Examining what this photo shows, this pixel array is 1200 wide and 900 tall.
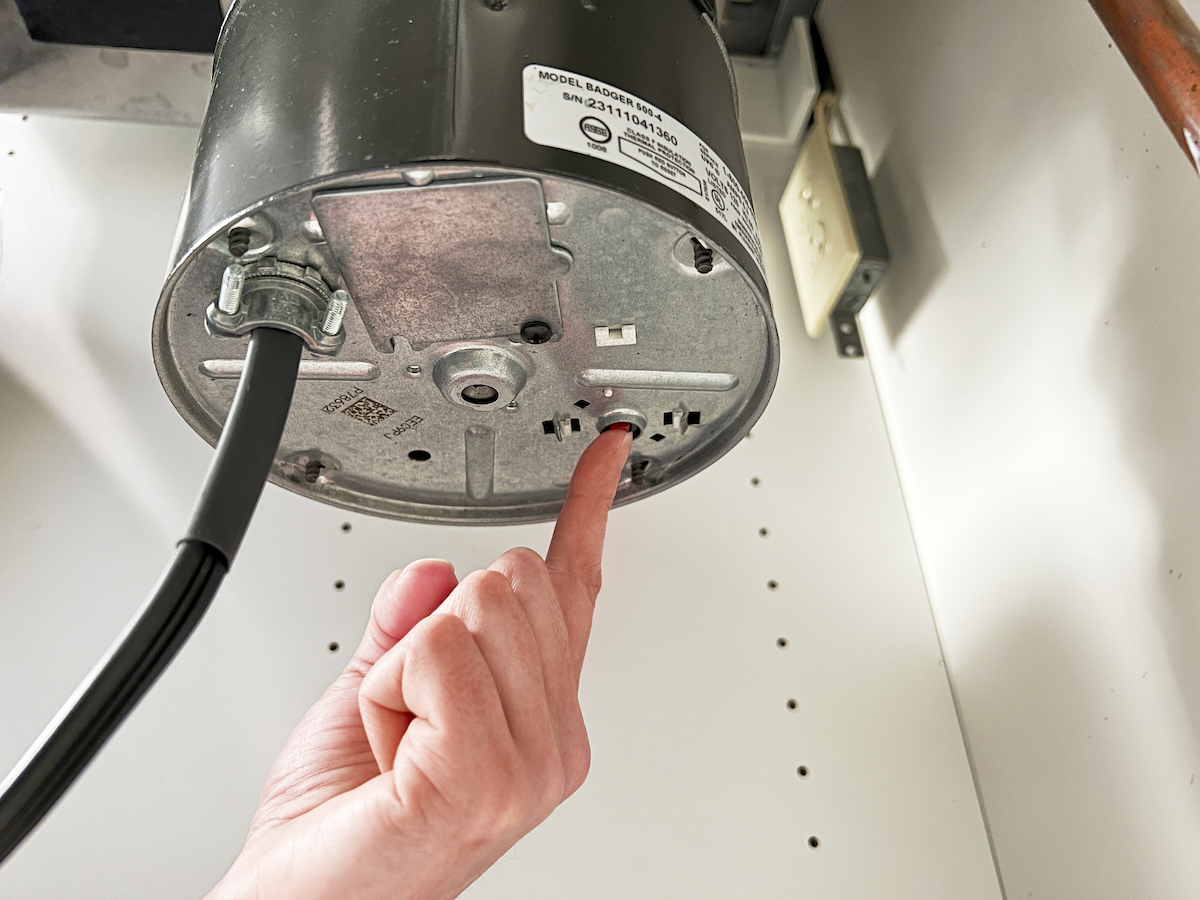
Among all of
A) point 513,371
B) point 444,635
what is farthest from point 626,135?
point 444,635

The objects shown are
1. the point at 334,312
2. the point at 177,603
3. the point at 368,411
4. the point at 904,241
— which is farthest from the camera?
the point at 904,241

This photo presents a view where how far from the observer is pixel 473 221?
0.43 meters

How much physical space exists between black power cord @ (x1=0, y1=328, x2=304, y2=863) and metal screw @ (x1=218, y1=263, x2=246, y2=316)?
19 mm

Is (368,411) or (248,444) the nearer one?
(248,444)

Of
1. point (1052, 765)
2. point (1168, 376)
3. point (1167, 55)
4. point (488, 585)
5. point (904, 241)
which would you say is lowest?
point (1052, 765)

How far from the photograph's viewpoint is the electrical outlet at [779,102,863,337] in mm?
908

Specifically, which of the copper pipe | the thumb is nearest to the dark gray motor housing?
the thumb

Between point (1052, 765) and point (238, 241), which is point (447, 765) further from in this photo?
point (1052, 765)

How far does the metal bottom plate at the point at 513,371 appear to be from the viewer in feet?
1.44

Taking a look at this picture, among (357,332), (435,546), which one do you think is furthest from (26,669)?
(357,332)

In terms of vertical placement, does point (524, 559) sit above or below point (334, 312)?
below

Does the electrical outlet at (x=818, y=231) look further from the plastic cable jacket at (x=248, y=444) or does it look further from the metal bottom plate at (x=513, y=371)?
the plastic cable jacket at (x=248, y=444)

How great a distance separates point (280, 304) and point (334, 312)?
29mm

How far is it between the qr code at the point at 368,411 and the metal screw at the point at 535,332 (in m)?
0.12
